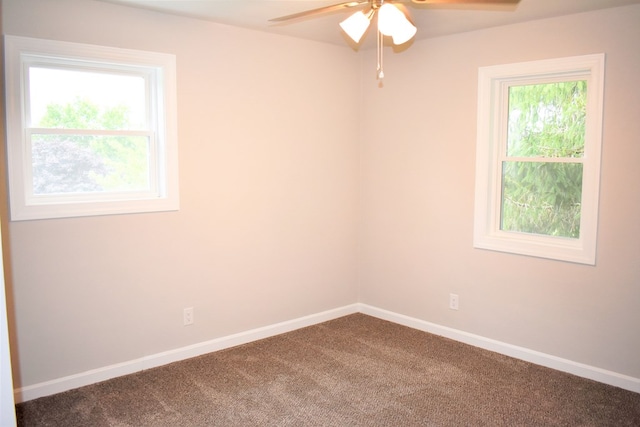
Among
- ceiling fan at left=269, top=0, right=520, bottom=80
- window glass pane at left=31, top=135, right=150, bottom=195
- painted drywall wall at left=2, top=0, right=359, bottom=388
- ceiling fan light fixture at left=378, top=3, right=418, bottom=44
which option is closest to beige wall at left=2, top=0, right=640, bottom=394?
painted drywall wall at left=2, top=0, right=359, bottom=388

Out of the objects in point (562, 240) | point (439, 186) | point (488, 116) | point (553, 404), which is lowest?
point (553, 404)

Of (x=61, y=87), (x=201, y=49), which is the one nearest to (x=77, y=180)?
(x=61, y=87)

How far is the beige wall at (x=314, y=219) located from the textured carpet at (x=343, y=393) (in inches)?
9.8

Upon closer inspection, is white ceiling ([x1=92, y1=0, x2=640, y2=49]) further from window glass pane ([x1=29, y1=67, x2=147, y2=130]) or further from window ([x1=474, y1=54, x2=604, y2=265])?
window glass pane ([x1=29, y1=67, x2=147, y2=130])

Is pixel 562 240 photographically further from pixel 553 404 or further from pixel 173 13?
pixel 173 13

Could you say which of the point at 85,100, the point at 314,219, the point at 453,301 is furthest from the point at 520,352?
the point at 85,100

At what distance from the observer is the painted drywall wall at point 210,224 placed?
10.5 ft

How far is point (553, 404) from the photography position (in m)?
3.14

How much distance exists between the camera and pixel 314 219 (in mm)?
4539

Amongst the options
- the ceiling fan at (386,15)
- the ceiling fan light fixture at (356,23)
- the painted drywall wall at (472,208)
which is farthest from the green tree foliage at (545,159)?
the ceiling fan light fixture at (356,23)

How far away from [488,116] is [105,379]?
128 inches

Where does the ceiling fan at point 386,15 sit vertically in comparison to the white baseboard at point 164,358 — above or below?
above

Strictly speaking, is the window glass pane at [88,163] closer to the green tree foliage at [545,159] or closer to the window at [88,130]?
the window at [88,130]

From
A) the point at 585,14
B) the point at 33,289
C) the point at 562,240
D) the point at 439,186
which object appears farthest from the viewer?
the point at 439,186
